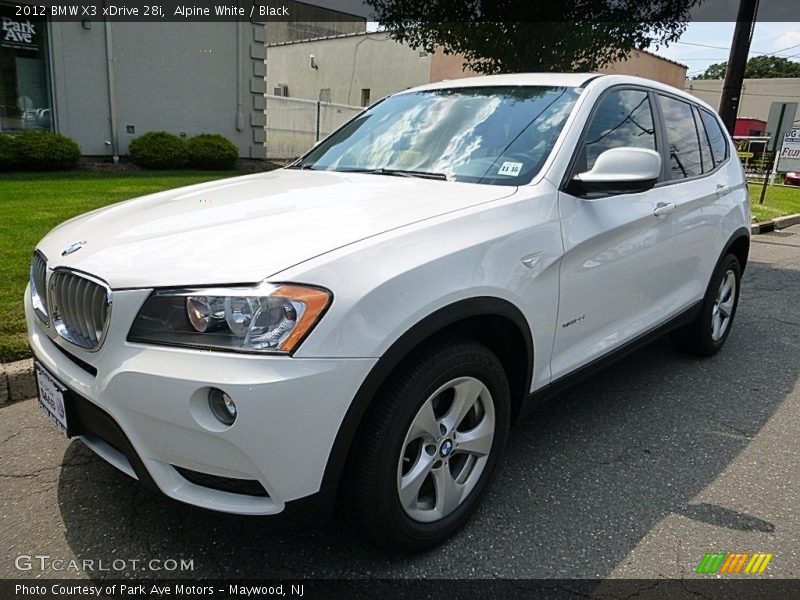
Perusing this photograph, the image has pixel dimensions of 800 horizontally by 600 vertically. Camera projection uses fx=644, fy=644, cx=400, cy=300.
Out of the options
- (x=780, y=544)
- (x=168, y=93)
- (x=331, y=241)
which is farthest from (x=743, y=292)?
(x=168, y=93)

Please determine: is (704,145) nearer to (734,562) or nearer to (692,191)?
(692,191)

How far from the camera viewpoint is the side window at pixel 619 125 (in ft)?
9.91

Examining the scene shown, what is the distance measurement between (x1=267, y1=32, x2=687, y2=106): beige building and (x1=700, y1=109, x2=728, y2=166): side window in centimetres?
2403

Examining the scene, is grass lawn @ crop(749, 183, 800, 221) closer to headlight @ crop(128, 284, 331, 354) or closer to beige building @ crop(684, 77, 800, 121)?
headlight @ crop(128, 284, 331, 354)

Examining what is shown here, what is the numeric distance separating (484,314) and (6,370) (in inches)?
106

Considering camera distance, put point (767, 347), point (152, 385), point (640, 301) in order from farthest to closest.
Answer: point (767, 347) < point (640, 301) < point (152, 385)

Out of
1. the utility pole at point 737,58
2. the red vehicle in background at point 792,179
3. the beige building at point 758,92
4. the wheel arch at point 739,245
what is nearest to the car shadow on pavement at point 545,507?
the wheel arch at point 739,245

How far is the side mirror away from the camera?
107 inches

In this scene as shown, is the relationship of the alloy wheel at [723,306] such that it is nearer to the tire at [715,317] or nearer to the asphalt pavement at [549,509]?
the tire at [715,317]

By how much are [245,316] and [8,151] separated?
1194cm

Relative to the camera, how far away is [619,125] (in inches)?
129

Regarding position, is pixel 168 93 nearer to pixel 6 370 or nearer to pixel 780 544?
pixel 6 370

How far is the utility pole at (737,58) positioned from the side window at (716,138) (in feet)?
20.5

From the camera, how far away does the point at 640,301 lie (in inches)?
130
